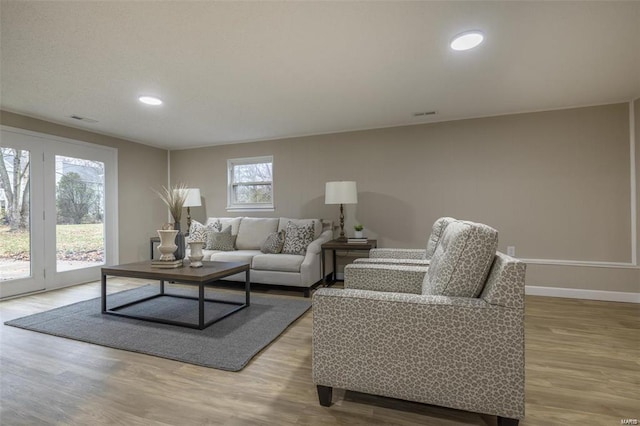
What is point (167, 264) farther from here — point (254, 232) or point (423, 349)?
point (423, 349)

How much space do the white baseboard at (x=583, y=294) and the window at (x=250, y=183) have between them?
3.75m

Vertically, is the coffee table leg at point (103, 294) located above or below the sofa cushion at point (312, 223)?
below

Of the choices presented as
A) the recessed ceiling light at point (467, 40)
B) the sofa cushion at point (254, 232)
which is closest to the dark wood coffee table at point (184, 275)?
the sofa cushion at point (254, 232)

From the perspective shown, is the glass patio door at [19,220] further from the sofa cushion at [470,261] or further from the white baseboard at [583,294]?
the white baseboard at [583,294]

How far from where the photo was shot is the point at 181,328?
2.54m

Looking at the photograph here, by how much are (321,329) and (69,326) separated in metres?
2.47

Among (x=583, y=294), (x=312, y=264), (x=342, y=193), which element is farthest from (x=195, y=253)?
(x=583, y=294)

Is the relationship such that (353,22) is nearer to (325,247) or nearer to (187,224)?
(325,247)

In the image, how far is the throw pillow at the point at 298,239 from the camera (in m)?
3.85

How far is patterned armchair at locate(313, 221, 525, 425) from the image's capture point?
4.09 feet

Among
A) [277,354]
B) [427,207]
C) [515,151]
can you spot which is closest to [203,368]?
[277,354]

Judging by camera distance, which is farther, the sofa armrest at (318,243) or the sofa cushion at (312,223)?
the sofa cushion at (312,223)

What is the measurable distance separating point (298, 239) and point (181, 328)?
1.76 m

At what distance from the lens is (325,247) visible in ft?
12.0
